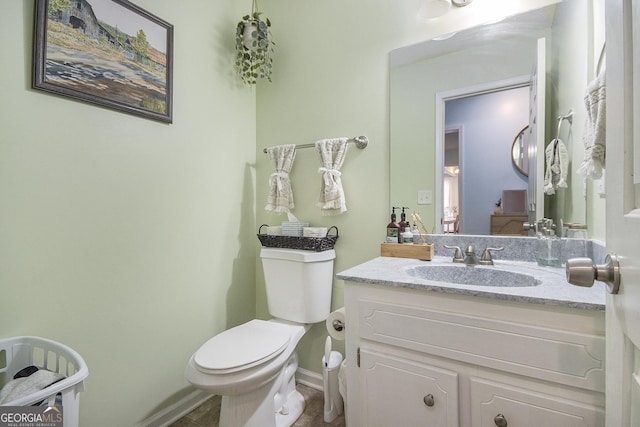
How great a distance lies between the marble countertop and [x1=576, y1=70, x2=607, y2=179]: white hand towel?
0.35m

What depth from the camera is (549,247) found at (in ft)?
4.00

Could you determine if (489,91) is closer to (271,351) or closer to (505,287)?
(505,287)

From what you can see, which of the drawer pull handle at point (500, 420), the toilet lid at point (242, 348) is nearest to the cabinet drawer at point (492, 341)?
the drawer pull handle at point (500, 420)

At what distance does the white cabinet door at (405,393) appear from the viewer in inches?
37.8

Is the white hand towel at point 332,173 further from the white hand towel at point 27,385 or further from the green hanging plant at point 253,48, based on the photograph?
the white hand towel at point 27,385

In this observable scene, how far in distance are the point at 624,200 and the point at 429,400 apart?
83 centimetres

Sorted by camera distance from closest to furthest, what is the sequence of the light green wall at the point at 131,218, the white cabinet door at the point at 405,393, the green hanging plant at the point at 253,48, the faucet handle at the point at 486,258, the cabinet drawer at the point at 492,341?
the cabinet drawer at the point at 492,341 < the white cabinet door at the point at 405,393 < the light green wall at the point at 131,218 < the faucet handle at the point at 486,258 < the green hanging plant at the point at 253,48

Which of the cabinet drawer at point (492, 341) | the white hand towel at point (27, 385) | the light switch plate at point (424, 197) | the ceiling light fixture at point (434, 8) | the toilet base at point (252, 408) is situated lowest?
the toilet base at point (252, 408)

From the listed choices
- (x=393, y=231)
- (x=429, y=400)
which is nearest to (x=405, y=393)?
(x=429, y=400)

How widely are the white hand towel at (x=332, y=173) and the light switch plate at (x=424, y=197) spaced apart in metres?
0.40

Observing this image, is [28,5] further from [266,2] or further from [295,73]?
[266,2]

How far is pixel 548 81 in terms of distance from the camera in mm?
1289

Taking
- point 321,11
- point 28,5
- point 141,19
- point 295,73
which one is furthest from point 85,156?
point 321,11

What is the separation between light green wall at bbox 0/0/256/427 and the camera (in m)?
1.07
